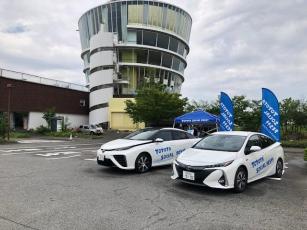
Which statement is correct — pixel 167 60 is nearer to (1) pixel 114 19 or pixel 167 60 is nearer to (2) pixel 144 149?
(1) pixel 114 19

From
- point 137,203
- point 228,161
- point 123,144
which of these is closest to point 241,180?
point 228,161

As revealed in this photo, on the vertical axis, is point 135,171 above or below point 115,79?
below

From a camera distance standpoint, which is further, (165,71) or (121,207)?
(165,71)

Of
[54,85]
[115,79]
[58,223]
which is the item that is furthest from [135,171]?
[115,79]

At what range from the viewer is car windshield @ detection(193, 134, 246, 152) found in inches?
343

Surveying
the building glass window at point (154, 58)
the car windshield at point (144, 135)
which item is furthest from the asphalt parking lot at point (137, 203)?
the building glass window at point (154, 58)

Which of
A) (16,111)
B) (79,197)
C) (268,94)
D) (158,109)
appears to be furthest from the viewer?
(16,111)

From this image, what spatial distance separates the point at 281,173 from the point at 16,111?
42391mm

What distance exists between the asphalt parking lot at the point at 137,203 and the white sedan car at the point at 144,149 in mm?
474

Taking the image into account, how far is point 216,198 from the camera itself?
7484 millimetres

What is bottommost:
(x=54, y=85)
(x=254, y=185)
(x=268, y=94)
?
(x=254, y=185)

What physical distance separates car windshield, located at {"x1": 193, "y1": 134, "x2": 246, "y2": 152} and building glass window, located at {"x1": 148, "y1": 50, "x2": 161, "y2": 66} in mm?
50177

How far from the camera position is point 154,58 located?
194 feet

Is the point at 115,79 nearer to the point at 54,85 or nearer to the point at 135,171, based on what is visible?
the point at 54,85
